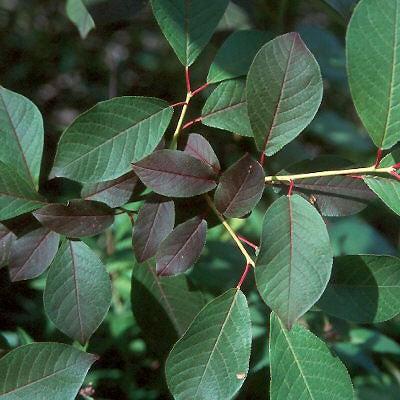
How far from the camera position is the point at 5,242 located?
3.34 ft

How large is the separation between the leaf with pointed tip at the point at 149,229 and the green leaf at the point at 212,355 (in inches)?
4.7

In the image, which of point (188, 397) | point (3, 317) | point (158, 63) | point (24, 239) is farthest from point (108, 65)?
point (188, 397)

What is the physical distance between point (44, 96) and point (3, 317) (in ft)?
2.83

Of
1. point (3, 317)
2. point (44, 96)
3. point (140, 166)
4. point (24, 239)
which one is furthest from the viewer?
point (44, 96)

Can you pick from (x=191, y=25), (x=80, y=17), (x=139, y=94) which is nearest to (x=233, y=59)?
(x=191, y=25)

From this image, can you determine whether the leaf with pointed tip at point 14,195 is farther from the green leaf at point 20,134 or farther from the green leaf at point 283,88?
the green leaf at point 283,88

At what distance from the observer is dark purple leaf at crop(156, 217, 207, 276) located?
0.95 meters

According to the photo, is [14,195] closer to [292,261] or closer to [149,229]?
[149,229]

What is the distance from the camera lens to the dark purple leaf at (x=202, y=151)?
0.98 metres

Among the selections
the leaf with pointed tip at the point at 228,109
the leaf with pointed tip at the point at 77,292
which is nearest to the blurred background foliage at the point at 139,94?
the leaf with pointed tip at the point at 77,292

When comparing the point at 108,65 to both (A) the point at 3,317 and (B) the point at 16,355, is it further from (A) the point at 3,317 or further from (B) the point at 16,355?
(B) the point at 16,355

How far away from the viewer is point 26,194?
3.24ft

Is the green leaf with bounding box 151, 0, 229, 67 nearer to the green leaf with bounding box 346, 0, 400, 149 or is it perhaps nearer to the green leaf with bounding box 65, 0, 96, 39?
the green leaf with bounding box 346, 0, 400, 149

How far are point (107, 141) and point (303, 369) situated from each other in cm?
39
